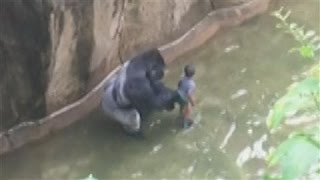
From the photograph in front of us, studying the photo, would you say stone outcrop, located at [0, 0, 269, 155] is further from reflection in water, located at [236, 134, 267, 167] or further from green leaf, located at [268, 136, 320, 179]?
green leaf, located at [268, 136, 320, 179]

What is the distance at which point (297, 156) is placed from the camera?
4.26ft

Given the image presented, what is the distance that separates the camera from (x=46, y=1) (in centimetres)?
465

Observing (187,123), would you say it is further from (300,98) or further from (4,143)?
(300,98)

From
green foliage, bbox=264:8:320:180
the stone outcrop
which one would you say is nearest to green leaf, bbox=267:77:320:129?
green foliage, bbox=264:8:320:180

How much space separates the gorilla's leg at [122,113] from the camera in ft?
16.0

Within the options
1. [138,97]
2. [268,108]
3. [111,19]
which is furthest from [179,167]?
[111,19]

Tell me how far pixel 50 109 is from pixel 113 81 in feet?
1.53

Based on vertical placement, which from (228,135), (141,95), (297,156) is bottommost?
(228,135)

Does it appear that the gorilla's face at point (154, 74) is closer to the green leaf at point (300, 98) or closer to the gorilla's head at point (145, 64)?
the gorilla's head at point (145, 64)

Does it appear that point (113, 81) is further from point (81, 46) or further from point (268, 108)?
point (268, 108)

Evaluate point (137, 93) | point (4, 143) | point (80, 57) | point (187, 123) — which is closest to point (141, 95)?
point (137, 93)

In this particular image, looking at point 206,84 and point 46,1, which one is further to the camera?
point 206,84

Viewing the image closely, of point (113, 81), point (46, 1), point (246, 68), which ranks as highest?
point (46, 1)

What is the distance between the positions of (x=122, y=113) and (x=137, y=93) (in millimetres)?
209
